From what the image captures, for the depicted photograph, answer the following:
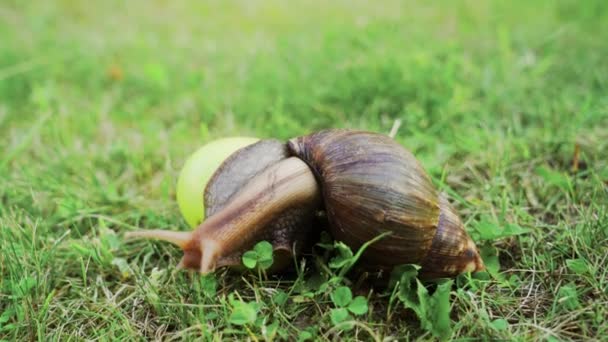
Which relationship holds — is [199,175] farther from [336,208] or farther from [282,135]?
[282,135]

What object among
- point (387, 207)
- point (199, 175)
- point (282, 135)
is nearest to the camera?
point (387, 207)

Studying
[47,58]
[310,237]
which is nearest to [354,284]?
[310,237]

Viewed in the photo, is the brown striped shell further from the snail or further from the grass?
the grass

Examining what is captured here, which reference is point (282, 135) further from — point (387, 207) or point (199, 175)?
point (387, 207)

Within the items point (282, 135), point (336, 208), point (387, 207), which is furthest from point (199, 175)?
point (282, 135)

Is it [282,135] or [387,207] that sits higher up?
[387,207]

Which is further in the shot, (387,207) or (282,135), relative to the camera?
(282,135)

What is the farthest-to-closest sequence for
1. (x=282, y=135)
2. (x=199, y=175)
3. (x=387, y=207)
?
(x=282, y=135) < (x=199, y=175) < (x=387, y=207)
